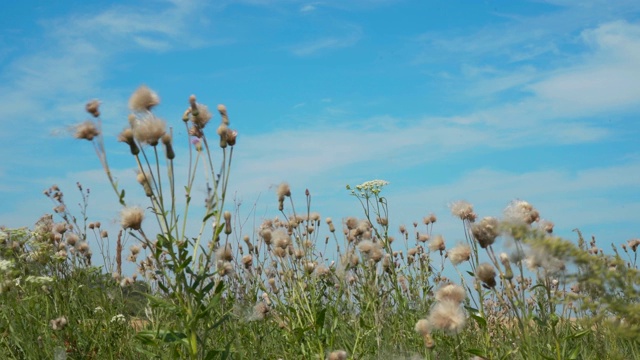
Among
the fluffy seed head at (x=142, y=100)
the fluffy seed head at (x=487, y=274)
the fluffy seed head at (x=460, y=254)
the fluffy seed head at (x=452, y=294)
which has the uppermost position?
the fluffy seed head at (x=142, y=100)

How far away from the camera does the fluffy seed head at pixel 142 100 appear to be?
3387 millimetres

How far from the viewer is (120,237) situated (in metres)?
7.78

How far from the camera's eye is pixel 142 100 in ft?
11.1

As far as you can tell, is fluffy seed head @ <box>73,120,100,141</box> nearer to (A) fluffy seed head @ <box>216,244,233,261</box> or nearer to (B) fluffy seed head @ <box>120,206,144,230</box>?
(B) fluffy seed head @ <box>120,206,144,230</box>

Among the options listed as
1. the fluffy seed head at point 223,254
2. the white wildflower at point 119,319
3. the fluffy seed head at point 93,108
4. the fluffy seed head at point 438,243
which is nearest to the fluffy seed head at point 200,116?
the fluffy seed head at point 93,108

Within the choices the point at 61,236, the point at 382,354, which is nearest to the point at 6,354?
the point at 61,236

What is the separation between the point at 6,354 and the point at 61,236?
1634 millimetres

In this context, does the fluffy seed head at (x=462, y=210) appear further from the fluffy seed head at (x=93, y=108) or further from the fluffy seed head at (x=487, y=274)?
the fluffy seed head at (x=93, y=108)

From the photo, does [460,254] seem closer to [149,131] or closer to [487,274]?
[487,274]

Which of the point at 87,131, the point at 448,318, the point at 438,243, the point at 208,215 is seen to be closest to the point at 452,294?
the point at 448,318

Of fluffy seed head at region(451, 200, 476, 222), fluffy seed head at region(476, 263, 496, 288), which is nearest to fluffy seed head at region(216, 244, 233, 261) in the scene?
fluffy seed head at region(451, 200, 476, 222)

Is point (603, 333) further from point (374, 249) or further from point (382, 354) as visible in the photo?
point (382, 354)

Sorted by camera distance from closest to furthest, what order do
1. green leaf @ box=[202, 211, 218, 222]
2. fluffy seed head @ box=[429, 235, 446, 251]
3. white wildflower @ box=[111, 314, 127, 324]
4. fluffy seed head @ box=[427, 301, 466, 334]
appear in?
fluffy seed head @ box=[427, 301, 466, 334]
green leaf @ box=[202, 211, 218, 222]
fluffy seed head @ box=[429, 235, 446, 251]
white wildflower @ box=[111, 314, 127, 324]

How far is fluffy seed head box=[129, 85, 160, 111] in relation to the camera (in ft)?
11.1
